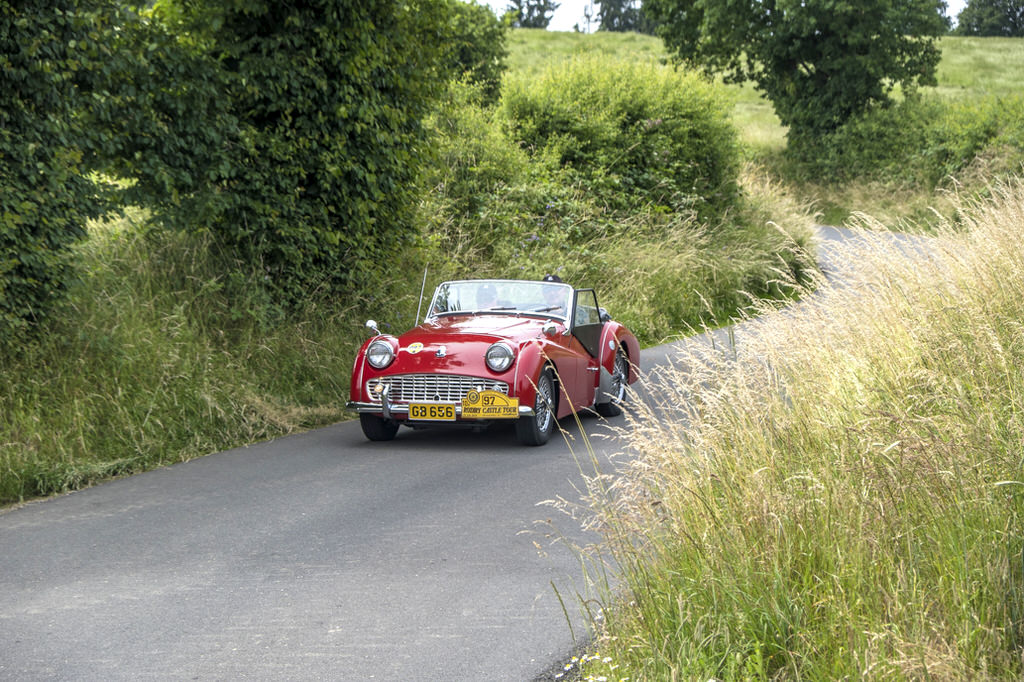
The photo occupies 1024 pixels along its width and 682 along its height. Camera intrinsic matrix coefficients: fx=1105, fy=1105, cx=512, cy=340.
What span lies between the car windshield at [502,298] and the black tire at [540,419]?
1385 millimetres

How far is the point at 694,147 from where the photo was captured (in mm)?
25094

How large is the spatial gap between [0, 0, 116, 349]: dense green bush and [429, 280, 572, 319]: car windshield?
374 cm

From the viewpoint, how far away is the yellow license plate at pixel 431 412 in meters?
9.76

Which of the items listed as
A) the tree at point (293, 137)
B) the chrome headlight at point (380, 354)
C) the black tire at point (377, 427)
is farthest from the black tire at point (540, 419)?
the tree at point (293, 137)

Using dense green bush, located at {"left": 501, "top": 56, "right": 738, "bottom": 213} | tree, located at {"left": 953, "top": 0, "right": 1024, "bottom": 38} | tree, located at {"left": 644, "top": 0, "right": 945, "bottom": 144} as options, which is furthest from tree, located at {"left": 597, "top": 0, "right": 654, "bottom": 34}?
dense green bush, located at {"left": 501, "top": 56, "right": 738, "bottom": 213}

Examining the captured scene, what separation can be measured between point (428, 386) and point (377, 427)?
718 millimetres

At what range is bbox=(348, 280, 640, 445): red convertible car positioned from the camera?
973cm

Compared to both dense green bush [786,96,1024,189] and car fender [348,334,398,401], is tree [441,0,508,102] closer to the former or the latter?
dense green bush [786,96,1024,189]

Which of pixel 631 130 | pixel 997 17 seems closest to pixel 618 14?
pixel 997 17

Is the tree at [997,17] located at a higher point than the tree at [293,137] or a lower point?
higher

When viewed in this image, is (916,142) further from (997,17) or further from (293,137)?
(997,17)

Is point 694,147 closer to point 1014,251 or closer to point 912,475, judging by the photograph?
point 1014,251

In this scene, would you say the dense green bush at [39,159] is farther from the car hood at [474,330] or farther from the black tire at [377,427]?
the car hood at [474,330]

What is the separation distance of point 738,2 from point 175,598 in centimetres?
3980
